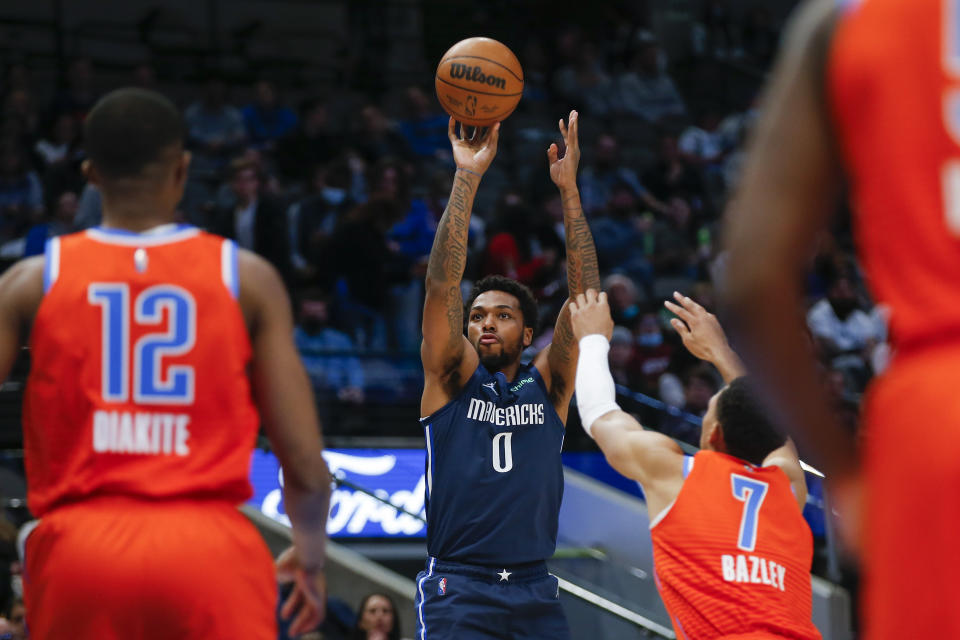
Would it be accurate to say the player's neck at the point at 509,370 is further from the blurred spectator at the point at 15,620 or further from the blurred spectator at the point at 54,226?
the blurred spectator at the point at 54,226

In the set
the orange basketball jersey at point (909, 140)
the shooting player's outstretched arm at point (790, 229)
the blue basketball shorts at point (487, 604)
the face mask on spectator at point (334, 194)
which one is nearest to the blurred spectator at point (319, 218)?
the face mask on spectator at point (334, 194)

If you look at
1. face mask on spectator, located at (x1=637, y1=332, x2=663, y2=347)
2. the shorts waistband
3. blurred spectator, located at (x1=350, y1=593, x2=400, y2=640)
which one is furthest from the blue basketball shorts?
face mask on spectator, located at (x1=637, y1=332, x2=663, y2=347)

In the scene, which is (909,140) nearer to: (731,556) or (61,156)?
(731,556)

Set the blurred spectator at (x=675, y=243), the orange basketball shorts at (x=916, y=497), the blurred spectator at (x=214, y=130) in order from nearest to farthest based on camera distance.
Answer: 1. the orange basketball shorts at (x=916, y=497)
2. the blurred spectator at (x=214, y=130)
3. the blurred spectator at (x=675, y=243)

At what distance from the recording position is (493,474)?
17.5 ft

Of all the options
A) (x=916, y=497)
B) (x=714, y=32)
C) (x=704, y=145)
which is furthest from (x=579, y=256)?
(x=714, y=32)

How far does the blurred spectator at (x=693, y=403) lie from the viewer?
1073 cm

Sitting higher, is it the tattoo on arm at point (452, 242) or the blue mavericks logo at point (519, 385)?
the tattoo on arm at point (452, 242)

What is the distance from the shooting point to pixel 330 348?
35.1 feet

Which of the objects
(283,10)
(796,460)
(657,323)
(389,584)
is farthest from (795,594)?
(283,10)

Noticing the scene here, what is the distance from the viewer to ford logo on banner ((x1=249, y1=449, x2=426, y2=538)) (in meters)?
9.97

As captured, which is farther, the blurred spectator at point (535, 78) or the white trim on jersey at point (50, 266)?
the blurred spectator at point (535, 78)

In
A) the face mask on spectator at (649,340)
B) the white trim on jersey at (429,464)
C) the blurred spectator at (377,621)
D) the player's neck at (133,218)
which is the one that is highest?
the player's neck at (133,218)

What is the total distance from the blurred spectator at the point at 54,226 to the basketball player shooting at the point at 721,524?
7.27m
